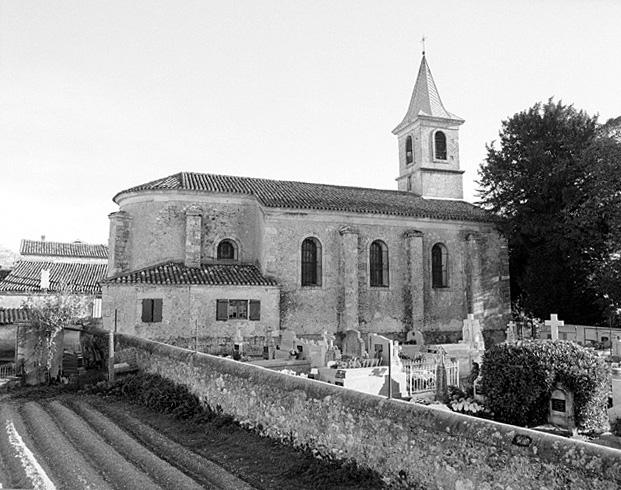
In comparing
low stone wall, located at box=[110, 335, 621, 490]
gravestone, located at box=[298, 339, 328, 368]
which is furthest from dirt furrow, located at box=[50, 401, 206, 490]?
gravestone, located at box=[298, 339, 328, 368]

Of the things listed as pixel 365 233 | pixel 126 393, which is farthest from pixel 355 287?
pixel 126 393

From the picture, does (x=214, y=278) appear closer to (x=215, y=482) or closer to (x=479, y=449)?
(x=215, y=482)

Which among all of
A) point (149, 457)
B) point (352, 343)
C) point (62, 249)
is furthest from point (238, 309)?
point (62, 249)

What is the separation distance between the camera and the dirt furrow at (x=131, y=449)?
831 cm

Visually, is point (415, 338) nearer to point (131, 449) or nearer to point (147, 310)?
point (147, 310)

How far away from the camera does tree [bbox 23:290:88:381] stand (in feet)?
55.9

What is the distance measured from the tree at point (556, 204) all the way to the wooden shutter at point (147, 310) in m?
20.6

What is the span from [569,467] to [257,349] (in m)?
19.5

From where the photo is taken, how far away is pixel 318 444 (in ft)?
28.2

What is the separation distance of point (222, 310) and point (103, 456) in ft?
46.3

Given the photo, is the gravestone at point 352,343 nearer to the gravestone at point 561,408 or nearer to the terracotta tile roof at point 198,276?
the terracotta tile roof at point 198,276

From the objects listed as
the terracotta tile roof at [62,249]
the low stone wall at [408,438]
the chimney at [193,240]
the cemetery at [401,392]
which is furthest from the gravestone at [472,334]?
the terracotta tile roof at [62,249]

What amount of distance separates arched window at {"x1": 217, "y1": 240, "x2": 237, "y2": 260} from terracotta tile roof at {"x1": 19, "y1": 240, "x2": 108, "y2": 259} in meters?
28.9

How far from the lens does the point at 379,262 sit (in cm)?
2850
